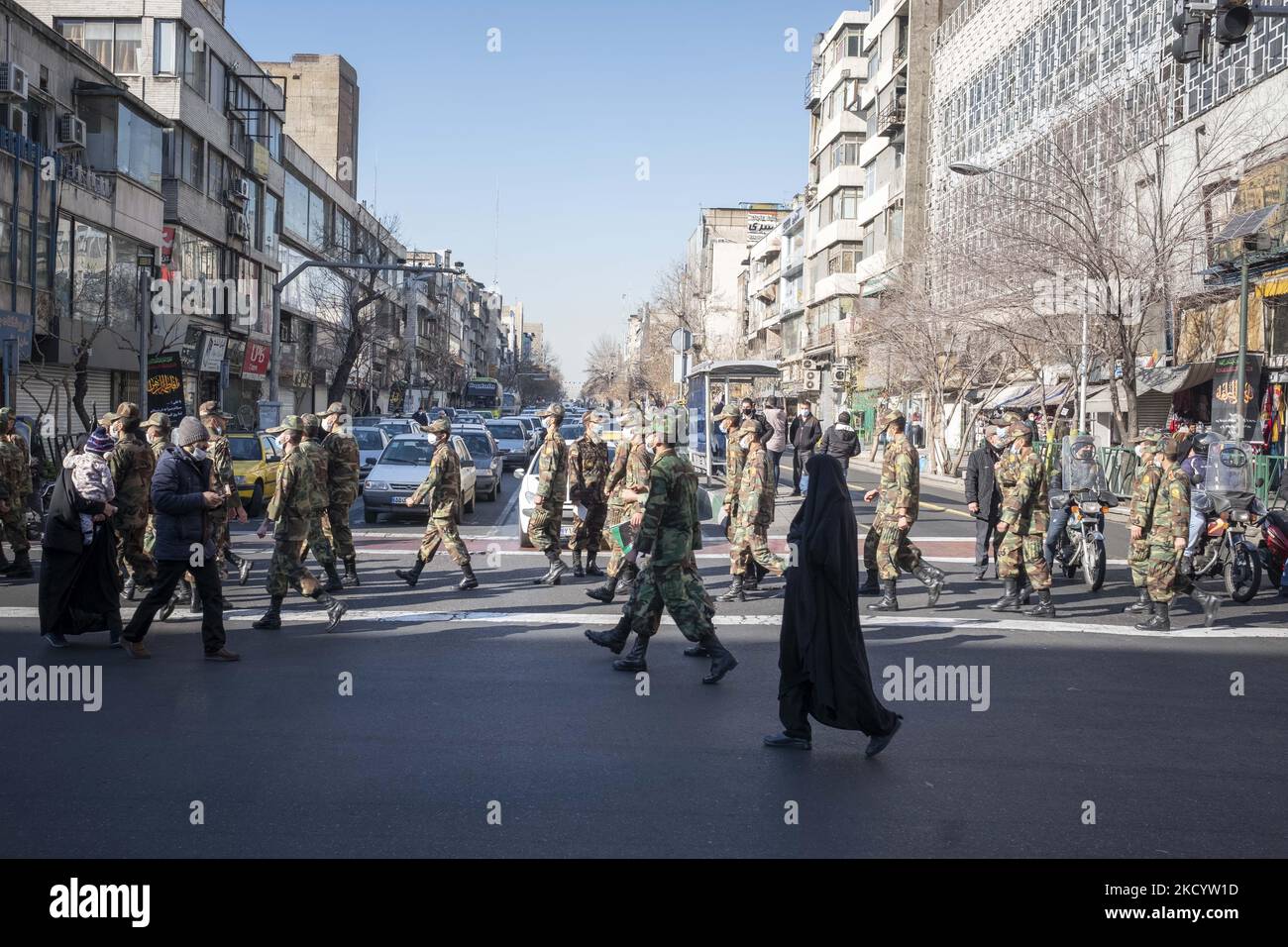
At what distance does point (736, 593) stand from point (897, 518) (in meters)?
1.85

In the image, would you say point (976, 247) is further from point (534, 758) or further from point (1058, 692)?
point (534, 758)

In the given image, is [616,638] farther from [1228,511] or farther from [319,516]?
[1228,511]

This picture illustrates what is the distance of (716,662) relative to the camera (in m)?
8.34

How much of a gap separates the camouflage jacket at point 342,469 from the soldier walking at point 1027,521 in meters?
6.88

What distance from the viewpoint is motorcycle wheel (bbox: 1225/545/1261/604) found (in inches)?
493

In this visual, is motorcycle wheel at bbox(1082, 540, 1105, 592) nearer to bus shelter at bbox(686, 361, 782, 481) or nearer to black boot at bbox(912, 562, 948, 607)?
black boot at bbox(912, 562, 948, 607)

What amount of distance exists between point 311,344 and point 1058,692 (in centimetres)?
5216

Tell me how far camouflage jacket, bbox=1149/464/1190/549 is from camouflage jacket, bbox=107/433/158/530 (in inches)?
352

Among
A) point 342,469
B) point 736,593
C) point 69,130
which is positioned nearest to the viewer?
point 736,593

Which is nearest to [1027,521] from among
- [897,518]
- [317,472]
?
[897,518]

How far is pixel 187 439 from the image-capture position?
8.97 meters

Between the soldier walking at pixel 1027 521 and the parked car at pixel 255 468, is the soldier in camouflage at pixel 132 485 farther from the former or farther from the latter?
the parked car at pixel 255 468

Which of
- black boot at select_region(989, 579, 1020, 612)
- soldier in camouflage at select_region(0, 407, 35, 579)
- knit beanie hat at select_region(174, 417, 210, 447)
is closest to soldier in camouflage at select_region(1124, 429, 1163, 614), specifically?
black boot at select_region(989, 579, 1020, 612)
